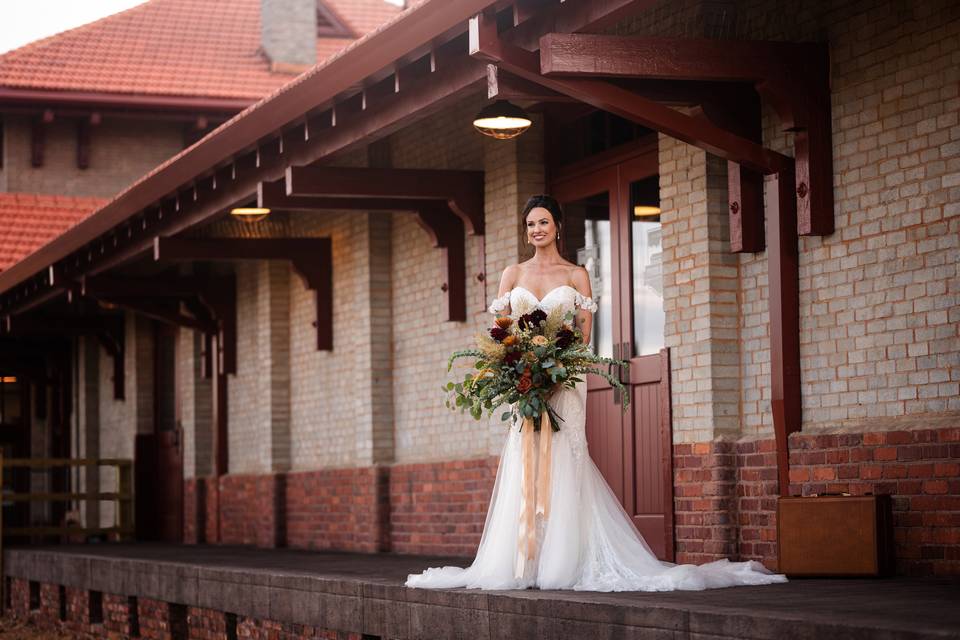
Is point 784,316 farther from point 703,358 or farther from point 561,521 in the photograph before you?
point 561,521

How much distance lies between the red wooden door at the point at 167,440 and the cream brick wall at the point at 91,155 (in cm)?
530

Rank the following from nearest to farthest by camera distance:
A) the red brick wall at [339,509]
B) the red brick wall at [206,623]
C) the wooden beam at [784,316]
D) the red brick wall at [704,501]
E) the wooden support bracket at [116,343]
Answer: the wooden beam at [784,316] < the red brick wall at [704,501] < the red brick wall at [206,623] < the red brick wall at [339,509] < the wooden support bracket at [116,343]

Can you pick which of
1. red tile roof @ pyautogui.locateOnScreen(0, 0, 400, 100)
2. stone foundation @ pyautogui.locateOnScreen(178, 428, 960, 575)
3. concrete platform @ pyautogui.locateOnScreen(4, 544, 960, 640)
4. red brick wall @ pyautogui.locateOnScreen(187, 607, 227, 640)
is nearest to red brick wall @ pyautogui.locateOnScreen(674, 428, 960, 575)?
stone foundation @ pyautogui.locateOnScreen(178, 428, 960, 575)

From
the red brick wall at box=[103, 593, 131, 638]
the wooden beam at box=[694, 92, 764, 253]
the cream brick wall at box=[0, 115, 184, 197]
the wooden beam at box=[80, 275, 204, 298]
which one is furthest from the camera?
the cream brick wall at box=[0, 115, 184, 197]

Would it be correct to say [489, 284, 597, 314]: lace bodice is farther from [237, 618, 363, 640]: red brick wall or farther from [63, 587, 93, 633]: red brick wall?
[63, 587, 93, 633]: red brick wall

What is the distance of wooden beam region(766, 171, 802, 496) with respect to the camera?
30.0 ft

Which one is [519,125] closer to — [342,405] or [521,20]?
[521,20]

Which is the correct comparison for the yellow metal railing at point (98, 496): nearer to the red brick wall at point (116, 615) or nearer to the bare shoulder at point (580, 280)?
the red brick wall at point (116, 615)

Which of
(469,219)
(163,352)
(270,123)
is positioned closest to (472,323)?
(469,219)

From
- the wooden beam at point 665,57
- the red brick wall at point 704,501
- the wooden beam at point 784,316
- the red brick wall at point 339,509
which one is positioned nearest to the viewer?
the wooden beam at point 665,57

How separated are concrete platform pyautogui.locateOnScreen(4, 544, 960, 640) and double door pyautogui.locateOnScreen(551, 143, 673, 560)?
5.13 feet

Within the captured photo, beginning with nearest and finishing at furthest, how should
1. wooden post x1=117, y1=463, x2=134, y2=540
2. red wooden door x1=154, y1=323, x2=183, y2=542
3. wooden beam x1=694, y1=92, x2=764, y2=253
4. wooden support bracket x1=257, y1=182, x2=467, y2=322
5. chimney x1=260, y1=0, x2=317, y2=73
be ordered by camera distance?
wooden beam x1=694, y1=92, x2=764, y2=253
wooden support bracket x1=257, y1=182, x2=467, y2=322
red wooden door x1=154, y1=323, x2=183, y2=542
wooden post x1=117, y1=463, x2=134, y2=540
chimney x1=260, y1=0, x2=317, y2=73

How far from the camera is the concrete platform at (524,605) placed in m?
6.00

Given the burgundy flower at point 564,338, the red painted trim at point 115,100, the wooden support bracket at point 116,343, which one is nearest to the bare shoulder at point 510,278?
the burgundy flower at point 564,338
